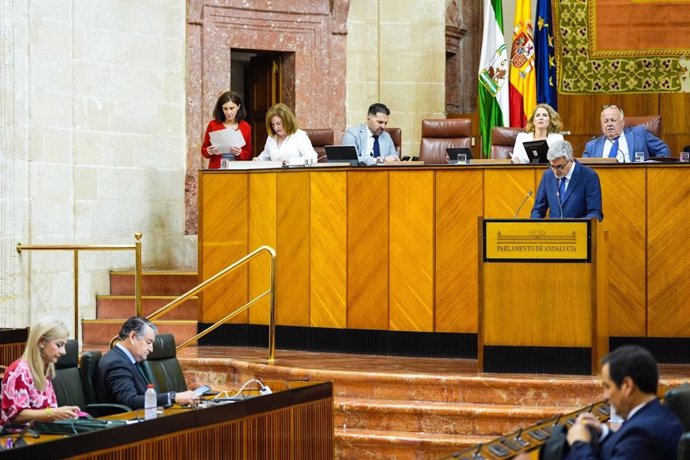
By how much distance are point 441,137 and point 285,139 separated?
1.67 m

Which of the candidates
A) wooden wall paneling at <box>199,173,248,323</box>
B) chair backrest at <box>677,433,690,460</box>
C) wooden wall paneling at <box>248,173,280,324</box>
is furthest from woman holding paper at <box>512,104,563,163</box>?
chair backrest at <box>677,433,690,460</box>

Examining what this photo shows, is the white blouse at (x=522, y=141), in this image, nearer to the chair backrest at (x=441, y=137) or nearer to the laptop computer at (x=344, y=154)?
the laptop computer at (x=344, y=154)

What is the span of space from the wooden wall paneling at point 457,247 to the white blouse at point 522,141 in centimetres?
35

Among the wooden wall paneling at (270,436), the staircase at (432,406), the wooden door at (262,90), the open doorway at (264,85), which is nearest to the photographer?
the wooden wall paneling at (270,436)

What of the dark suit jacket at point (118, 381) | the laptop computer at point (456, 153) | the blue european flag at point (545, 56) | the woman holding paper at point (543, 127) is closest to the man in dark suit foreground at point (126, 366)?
the dark suit jacket at point (118, 381)

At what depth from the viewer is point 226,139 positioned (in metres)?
10.3

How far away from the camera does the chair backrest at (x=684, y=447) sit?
423 centimetres

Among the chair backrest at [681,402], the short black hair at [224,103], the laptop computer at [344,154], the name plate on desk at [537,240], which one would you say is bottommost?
the chair backrest at [681,402]

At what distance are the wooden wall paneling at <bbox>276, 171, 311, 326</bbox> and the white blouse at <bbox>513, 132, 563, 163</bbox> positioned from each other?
1.57 m

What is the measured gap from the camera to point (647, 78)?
12680mm

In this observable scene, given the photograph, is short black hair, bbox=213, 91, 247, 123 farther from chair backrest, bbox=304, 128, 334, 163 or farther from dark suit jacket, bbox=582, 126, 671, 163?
dark suit jacket, bbox=582, 126, 671, 163

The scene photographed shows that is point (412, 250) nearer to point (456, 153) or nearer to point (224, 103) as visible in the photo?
point (456, 153)

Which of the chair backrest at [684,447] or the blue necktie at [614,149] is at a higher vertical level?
the blue necktie at [614,149]

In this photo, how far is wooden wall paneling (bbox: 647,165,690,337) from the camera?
886 centimetres
